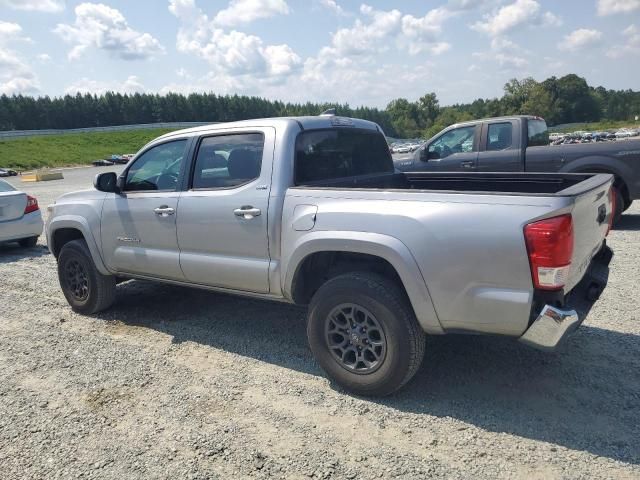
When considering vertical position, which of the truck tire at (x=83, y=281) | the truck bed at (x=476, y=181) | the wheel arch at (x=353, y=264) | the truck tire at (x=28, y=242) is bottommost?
the truck tire at (x=28, y=242)

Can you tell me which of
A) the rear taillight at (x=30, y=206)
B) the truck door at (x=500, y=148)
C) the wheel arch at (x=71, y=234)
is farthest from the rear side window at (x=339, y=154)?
the rear taillight at (x=30, y=206)

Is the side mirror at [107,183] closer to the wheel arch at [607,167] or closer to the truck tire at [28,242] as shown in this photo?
the truck tire at [28,242]

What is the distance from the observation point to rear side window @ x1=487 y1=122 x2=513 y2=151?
9234mm

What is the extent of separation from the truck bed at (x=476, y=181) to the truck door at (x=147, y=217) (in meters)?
1.39

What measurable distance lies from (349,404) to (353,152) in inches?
85.2

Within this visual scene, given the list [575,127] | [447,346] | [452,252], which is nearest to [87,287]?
[447,346]

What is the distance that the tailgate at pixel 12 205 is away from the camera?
9.12 m

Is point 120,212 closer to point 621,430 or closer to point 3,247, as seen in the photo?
point 621,430

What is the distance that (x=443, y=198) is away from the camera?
3148 millimetres

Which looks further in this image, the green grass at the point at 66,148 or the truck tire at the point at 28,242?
the green grass at the point at 66,148

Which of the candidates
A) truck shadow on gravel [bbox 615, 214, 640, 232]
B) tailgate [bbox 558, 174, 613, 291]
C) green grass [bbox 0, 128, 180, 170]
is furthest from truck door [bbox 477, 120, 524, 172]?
green grass [bbox 0, 128, 180, 170]

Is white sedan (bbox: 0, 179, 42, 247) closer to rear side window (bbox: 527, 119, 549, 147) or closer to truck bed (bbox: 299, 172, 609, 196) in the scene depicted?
truck bed (bbox: 299, 172, 609, 196)

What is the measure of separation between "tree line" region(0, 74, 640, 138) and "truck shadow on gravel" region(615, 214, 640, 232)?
81.4 metres

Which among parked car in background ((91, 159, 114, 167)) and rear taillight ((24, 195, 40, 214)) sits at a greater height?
A: rear taillight ((24, 195, 40, 214))
